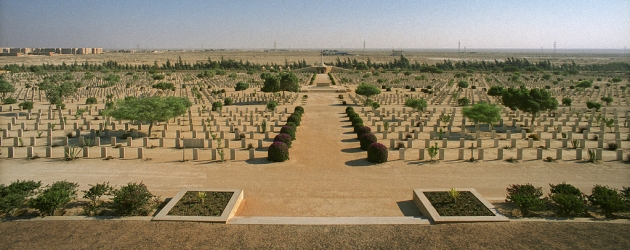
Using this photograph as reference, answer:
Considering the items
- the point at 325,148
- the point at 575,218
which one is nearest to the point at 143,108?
the point at 325,148

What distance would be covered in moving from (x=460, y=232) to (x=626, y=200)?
5.20 meters

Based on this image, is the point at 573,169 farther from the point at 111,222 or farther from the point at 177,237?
the point at 111,222

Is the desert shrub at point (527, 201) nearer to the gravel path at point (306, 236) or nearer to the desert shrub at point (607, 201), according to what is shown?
the gravel path at point (306, 236)

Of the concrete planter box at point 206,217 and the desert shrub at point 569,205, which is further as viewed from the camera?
the desert shrub at point 569,205

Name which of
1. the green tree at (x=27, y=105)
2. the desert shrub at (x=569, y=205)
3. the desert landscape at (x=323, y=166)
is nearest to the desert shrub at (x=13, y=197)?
the desert landscape at (x=323, y=166)

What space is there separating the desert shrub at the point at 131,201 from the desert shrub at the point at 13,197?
234cm

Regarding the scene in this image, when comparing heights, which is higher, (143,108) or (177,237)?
(143,108)

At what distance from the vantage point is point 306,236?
10.5 meters

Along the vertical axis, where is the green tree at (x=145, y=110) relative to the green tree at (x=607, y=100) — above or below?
below

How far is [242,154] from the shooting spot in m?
20.3

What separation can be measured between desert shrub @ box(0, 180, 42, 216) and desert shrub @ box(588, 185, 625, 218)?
15116 millimetres

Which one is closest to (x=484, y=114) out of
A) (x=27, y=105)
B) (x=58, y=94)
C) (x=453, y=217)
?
(x=453, y=217)

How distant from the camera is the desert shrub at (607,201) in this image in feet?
38.0

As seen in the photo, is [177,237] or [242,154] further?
[242,154]
